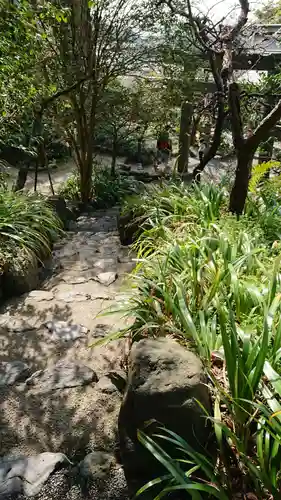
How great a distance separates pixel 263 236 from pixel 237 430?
206 centimetres

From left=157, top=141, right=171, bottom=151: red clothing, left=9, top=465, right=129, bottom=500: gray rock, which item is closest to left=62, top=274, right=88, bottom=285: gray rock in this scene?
left=9, top=465, right=129, bottom=500: gray rock

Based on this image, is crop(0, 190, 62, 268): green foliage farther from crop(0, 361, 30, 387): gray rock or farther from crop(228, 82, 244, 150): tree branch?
crop(228, 82, 244, 150): tree branch

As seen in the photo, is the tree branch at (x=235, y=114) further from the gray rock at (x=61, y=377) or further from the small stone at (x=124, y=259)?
the gray rock at (x=61, y=377)

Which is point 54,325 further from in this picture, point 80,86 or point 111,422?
point 80,86

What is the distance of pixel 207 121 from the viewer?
35.7 ft

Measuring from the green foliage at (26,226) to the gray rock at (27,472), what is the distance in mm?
2040

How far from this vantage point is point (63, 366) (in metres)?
2.41

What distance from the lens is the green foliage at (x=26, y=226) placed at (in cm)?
372

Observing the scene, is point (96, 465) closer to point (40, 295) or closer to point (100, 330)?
point (100, 330)

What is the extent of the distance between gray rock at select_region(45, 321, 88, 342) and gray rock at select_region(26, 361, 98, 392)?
398mm

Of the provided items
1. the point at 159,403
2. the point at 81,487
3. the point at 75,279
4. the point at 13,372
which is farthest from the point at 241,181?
the point at 81,487

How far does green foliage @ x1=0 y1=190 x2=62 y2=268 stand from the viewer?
12.2ft

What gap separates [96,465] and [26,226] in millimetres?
2784

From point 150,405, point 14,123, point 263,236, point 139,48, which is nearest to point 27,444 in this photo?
point 150,405
